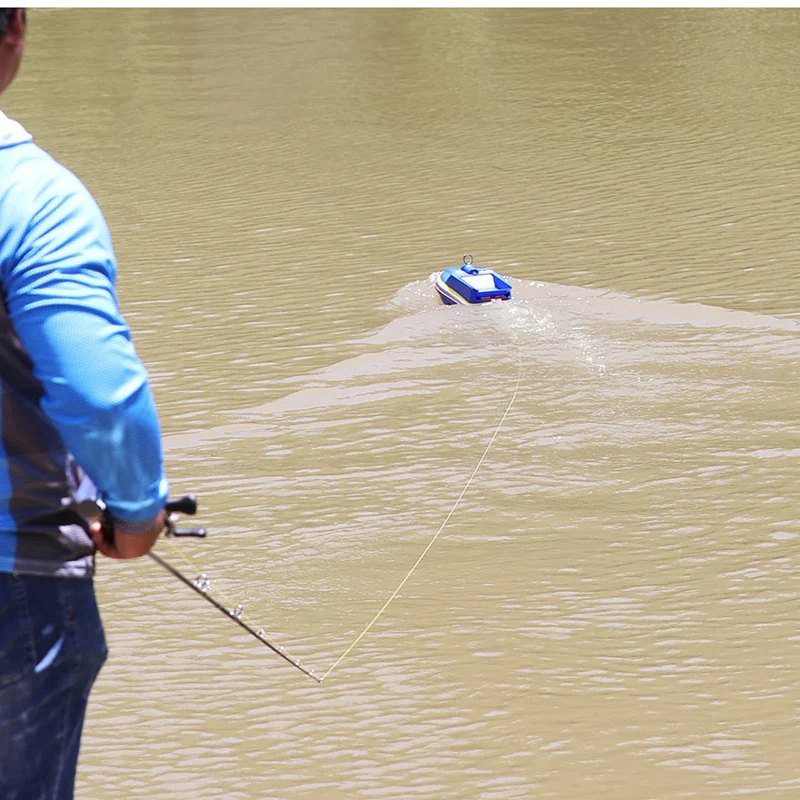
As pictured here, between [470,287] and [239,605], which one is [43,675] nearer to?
[239,605]

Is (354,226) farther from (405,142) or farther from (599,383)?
(599,383)

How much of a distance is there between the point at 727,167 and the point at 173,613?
18.4 ft

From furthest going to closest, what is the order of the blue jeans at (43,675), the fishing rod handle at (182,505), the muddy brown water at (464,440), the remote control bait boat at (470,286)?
the remote control bait boat at (470,286)
the muddy brown water at (464,440)
the fishing rod handle at (182,505)
the blue jeans at (43,675)

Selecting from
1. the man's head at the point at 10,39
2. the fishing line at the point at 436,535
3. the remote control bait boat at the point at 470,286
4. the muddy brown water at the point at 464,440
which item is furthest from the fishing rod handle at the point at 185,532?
the remote control bait boat at the point at 470,286

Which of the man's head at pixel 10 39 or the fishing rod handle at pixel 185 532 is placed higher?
the man's head at pixel 10 39

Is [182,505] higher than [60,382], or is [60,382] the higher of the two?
[60,382]

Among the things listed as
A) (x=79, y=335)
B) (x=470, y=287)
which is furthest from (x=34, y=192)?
(x=470, y=287)

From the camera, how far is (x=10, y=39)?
1764 mm

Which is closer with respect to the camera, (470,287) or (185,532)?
(185,532)

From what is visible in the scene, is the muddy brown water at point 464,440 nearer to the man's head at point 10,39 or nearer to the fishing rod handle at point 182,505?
the fishing rod handle at point 182,505

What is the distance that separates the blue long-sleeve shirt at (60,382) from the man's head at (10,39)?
2.6 inches

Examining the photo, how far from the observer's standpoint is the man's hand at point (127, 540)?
1878 millimetres

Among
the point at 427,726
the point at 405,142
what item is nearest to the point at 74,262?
the point at 427,726

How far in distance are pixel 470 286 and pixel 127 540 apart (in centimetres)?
409
